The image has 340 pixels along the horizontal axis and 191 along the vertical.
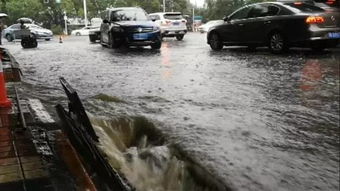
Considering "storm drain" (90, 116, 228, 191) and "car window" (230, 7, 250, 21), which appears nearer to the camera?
"storm drain" (90, 116, 228, 191)

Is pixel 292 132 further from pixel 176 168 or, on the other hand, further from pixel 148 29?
pixel 148 29

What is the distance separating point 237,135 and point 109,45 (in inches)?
523

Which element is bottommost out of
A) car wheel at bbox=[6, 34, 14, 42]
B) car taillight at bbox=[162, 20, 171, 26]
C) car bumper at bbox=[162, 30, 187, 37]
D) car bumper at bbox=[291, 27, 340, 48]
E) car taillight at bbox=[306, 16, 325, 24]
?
car wheel at bbox=[6, 34, 14, 42]

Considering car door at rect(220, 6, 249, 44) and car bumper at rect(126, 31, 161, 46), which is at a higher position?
car door at rect(220, 6, 249, 44)

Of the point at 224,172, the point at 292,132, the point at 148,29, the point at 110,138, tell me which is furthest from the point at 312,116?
the point at 148,29

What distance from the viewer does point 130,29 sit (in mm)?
16438

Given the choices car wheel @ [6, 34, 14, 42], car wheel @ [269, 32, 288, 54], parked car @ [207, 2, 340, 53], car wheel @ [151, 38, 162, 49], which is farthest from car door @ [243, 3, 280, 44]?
car wheel @ [6, 34, 14, 42]

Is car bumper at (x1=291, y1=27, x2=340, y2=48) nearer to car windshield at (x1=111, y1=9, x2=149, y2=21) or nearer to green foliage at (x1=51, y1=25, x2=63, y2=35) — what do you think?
car windshield at (x1=111, y1=9, x2=149, y2=21)

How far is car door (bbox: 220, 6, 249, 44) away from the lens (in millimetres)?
14188

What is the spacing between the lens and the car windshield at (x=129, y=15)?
690 inches

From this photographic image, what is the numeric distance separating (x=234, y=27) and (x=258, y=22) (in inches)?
50.1

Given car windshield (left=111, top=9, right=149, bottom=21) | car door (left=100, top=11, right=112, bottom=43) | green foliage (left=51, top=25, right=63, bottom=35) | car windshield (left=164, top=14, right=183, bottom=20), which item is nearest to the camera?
car windshield (left=111, top=9, right=149, bottom=21)

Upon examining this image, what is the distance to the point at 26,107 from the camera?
18.2 feet

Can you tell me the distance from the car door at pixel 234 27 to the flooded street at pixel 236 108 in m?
2.90
